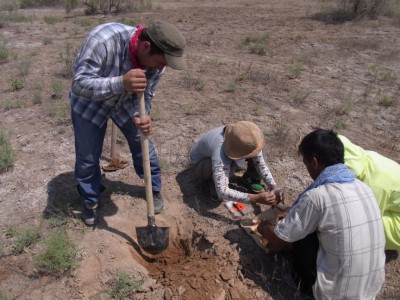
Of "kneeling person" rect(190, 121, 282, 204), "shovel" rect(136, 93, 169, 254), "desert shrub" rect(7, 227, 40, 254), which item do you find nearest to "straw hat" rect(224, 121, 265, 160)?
"kneeling person" rect(190, 121, 282, 204)

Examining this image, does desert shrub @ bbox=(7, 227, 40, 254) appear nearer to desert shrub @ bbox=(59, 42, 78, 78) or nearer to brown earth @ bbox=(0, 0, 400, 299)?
brown earth @ bbox=(0, 0, 400, 299)

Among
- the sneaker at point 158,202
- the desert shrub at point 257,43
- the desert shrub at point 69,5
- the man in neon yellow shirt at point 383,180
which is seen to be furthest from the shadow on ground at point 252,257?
the desert shrub at point 69,5

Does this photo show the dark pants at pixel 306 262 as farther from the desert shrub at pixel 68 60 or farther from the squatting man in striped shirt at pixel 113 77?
the desert shrub at pixel 68 60

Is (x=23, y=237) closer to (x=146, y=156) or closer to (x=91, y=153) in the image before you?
(x=91, y=153)

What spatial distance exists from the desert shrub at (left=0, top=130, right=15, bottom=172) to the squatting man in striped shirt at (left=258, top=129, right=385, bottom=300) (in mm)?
2786

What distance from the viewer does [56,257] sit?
99.8 inches

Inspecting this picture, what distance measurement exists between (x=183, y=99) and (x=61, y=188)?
7.70 feet

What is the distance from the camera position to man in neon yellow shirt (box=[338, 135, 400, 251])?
2.55m

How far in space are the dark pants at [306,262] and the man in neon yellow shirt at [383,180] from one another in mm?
561

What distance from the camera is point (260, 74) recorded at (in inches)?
237

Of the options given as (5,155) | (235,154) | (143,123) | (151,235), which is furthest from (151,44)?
(5,155)

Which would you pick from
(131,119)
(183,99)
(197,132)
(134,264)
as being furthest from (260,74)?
(134,264)

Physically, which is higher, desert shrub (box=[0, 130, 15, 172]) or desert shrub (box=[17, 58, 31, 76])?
desert shrub (box=[17, 58, 31, 76])

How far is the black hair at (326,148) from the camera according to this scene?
2131 millimetres
